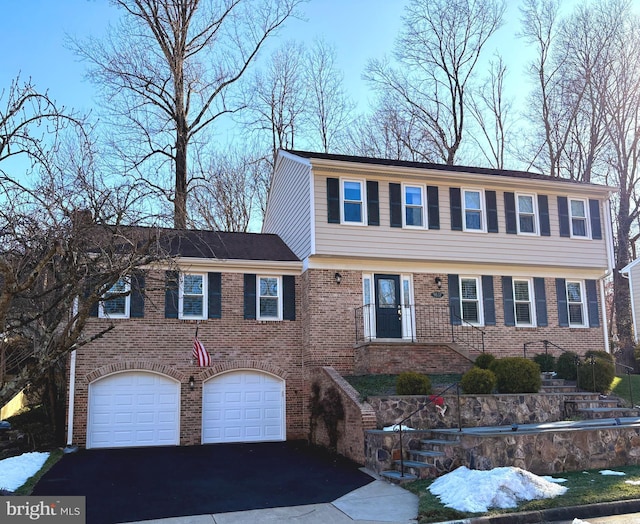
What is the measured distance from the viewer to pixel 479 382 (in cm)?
1438

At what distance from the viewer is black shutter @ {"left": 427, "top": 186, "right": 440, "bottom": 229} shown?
18188 mm

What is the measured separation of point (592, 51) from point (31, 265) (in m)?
27.8

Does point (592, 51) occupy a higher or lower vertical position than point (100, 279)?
higher

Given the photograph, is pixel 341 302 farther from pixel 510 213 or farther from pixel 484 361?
pixel 510 213

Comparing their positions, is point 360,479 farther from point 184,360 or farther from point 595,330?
point 595,330

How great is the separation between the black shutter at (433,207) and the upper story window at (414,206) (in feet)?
0.69

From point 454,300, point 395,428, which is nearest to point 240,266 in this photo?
point 454,300

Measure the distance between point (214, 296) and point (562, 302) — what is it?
35.5ft

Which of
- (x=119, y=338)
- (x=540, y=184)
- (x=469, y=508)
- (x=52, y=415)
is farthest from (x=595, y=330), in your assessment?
(x=52, y=415)

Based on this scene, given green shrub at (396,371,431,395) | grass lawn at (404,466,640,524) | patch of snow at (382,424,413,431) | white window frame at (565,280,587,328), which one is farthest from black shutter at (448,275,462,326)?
grass lawn at (404,466,640,524)

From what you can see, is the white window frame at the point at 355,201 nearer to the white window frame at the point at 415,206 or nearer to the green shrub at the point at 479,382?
the white window frame at the point at 415,206

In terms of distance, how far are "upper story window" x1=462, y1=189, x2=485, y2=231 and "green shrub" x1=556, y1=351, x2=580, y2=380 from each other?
4423 mm

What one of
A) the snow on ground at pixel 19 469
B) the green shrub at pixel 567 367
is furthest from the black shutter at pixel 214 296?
the green shrub at pixel 567 367

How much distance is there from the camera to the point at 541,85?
31.0 meters
